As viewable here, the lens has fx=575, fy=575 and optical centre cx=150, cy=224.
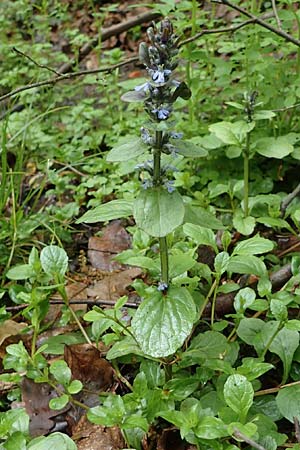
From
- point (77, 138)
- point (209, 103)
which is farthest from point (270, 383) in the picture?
point (77, 138)

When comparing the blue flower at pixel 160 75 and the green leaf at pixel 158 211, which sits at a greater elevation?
the blue flower at pixel 160 75

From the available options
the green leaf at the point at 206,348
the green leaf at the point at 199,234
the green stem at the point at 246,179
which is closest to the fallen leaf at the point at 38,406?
the green leaf at the point at 206,348

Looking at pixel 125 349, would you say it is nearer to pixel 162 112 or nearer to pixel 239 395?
pixel 239 395

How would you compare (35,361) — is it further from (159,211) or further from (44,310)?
(159,211)

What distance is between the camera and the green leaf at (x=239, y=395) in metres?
1.31

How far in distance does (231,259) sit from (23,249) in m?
1.02

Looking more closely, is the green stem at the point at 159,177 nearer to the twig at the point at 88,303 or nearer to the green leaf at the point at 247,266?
the green leaf at the point at 247,266

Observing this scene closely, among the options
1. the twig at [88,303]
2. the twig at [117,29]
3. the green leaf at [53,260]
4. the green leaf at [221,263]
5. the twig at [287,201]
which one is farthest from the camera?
the twig at [117,29]

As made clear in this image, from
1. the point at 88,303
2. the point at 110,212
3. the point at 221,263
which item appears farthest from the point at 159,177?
the point at 88,303

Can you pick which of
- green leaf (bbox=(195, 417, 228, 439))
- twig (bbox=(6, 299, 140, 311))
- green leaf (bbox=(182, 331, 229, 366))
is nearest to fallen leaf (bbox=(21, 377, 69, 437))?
twig (bbox=(6, 299, 140, 311))

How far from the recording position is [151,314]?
136 centimetres

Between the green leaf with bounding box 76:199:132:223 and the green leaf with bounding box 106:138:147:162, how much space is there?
134 millimetres

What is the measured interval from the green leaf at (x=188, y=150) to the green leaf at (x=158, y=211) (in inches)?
3.7

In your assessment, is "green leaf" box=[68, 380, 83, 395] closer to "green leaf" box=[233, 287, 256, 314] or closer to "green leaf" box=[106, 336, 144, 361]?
"green leaf" box=[106, 336, 144, 361]
